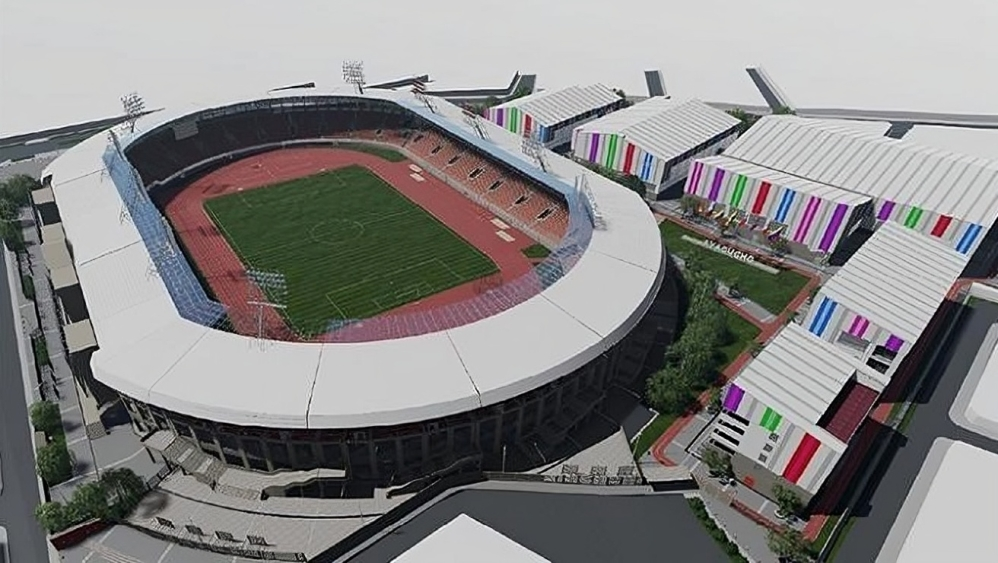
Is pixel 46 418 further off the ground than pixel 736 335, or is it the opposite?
pixel 46 418

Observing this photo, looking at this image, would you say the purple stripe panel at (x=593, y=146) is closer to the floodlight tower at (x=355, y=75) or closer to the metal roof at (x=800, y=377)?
the floodlight tower at (x=355, y=75)

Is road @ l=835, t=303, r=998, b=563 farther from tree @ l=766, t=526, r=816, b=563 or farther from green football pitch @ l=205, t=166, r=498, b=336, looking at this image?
green football pitch @ l=205, t=166, r=498, b=336

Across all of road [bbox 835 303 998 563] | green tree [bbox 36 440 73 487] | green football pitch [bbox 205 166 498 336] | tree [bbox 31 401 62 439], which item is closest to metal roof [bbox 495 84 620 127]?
green football pitch [bbox 205 166 498 336]

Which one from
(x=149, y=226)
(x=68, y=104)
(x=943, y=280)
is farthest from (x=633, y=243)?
(x=68, y=104)

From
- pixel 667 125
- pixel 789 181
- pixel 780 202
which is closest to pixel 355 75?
pixel 667 125

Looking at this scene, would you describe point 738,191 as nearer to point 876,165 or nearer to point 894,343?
point 876,165

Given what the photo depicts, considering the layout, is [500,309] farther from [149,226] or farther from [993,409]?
[993,409]
